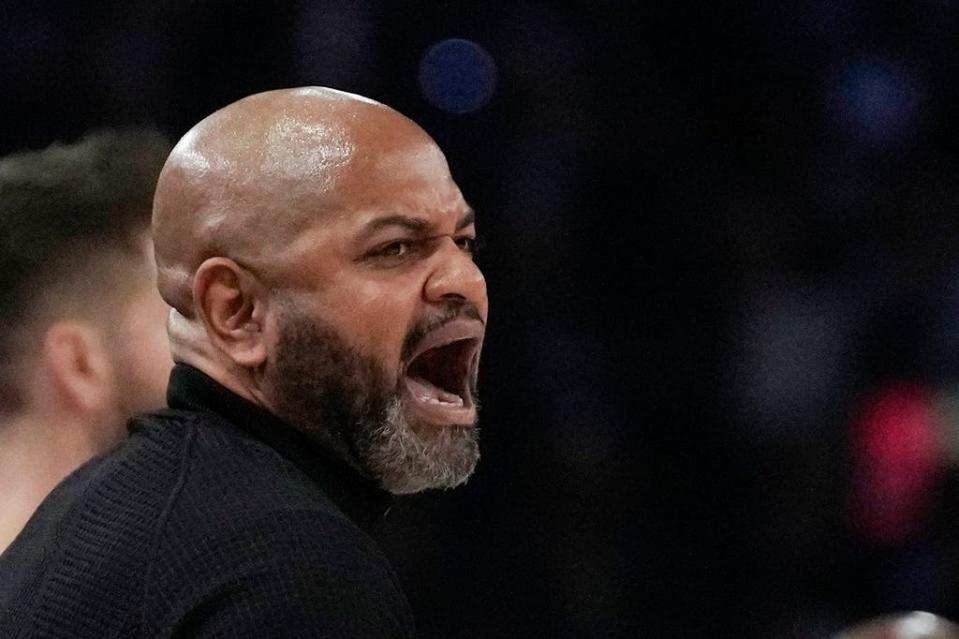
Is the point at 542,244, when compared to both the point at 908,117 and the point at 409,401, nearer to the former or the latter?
the point at 908,117

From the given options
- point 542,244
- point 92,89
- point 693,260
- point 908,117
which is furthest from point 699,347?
point 92,89

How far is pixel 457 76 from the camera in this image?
3145 millimetres

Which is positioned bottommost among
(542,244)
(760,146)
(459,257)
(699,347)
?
(699,347)

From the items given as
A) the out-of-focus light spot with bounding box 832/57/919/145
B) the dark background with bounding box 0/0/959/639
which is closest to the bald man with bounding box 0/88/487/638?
the dark background with bounding box 0/0/959/639

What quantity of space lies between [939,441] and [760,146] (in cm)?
80

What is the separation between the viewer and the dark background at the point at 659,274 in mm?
3010

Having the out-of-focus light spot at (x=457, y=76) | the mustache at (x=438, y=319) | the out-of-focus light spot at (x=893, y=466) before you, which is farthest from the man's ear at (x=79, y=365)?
the out-of-focus light spot at (x=893, y=466)

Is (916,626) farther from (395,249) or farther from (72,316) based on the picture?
(72,316)

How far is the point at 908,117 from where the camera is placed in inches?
133

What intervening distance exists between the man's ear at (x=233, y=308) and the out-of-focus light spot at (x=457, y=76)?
2.15 meters

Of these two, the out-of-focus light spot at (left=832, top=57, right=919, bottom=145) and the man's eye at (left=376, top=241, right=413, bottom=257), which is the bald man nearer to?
the man's eye at (left=376, top=241, right=413, bottom=257)

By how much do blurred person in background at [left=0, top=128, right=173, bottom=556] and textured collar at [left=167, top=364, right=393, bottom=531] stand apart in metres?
0.46

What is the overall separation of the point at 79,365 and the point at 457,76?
5.84 ft

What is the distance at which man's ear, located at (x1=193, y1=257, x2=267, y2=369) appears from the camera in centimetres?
104
